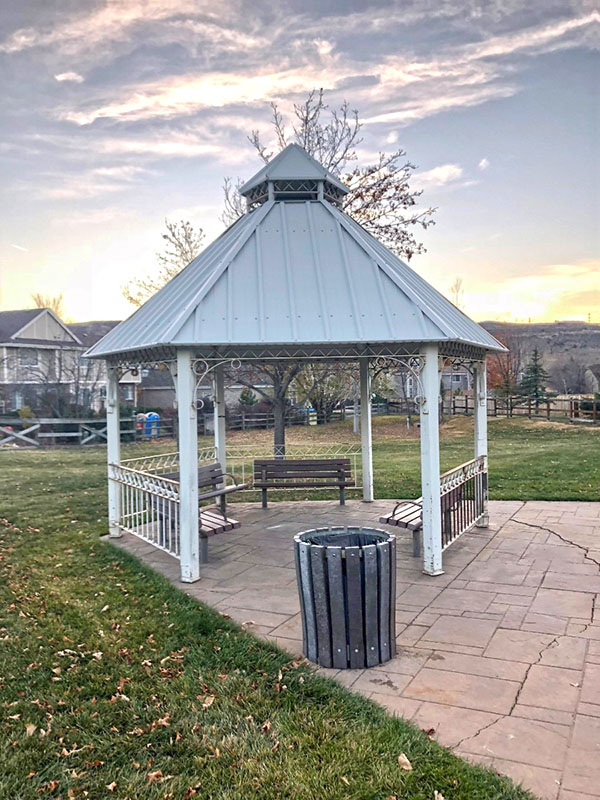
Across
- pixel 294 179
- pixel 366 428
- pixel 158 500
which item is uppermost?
pixel 294 179

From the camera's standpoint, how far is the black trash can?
4.53 metres

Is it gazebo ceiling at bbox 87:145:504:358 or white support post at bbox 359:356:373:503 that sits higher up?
gazebo ceiling at bbox 87:145:504:358

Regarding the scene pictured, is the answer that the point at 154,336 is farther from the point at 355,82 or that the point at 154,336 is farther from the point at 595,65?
the point at 595,65

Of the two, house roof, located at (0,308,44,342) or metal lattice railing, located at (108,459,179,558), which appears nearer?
metal lattice railing, located at (108,459,179,558)

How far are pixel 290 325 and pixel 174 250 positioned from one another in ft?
57.7

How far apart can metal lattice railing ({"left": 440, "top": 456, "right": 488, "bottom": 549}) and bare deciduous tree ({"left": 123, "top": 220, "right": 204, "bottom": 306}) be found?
54.6 ft

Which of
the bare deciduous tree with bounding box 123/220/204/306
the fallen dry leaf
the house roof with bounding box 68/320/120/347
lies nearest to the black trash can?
Answer: the fallen dry leaf

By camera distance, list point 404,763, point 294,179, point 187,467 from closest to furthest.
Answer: point 404,763 → point 187,467 → point 294,179

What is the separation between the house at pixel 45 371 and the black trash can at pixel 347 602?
25811 mm

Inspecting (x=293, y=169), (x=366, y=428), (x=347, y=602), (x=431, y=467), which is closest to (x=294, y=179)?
(x=293, y=169)

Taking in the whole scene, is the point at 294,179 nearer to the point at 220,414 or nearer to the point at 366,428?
the point at 220,414

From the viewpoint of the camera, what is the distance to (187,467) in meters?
6.94

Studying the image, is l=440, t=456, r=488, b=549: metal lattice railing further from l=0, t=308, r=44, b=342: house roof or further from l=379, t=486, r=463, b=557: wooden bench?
l=0, t=308, r=44, b=342: house roof

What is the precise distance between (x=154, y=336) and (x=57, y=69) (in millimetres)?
7553
